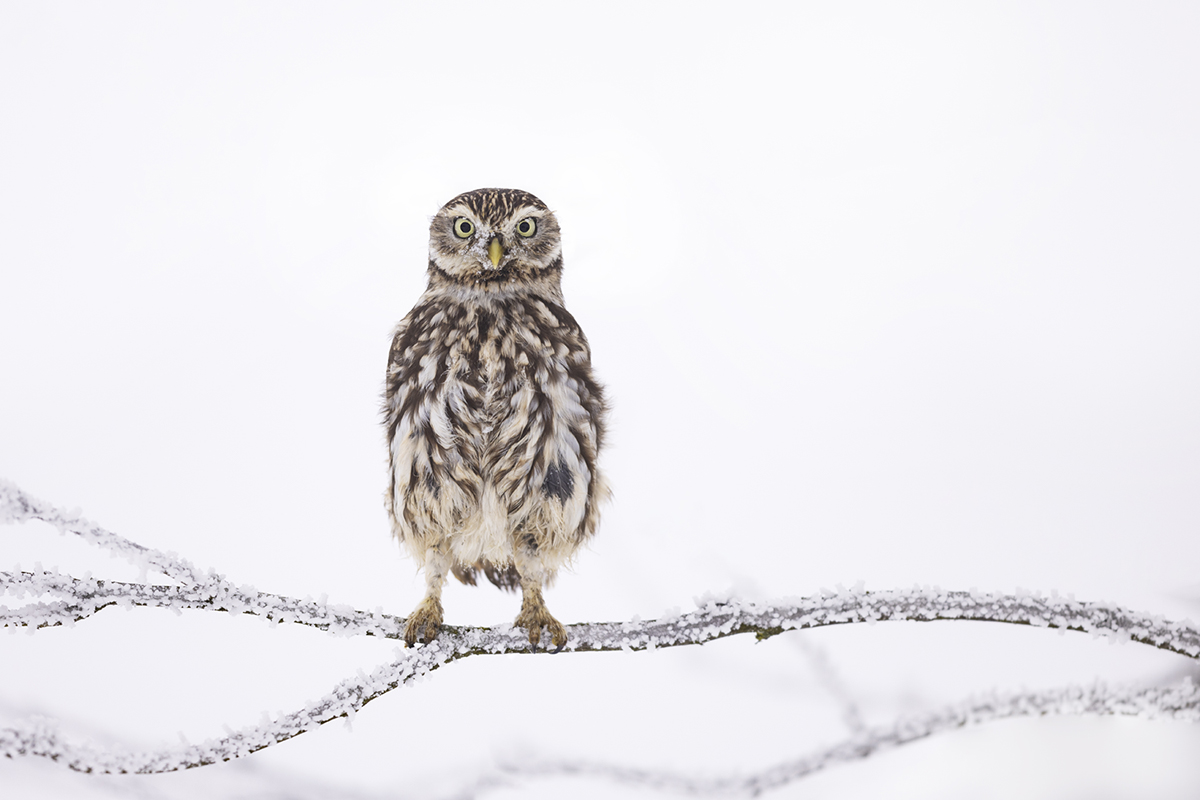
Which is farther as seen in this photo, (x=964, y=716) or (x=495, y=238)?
(x=495, y=238)

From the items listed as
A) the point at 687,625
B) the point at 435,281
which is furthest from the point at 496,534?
the point at 435,281

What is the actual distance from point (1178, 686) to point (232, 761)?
1324 millimetres

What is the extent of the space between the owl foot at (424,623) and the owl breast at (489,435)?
118 millimetres

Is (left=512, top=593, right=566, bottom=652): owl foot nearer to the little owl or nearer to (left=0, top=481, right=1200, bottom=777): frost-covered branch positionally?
the little owl

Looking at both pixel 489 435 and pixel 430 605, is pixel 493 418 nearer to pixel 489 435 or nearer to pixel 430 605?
pixel 489 435

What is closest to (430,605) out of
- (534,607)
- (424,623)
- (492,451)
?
(424,623)

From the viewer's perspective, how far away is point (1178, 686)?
3.54ft

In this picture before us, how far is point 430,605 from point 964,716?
0.83 metres

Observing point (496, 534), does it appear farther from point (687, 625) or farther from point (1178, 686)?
point (1178, 686)

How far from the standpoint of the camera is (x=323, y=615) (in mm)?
1215

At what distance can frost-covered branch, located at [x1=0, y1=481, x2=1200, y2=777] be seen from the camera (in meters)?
1.10

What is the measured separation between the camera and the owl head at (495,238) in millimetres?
1505

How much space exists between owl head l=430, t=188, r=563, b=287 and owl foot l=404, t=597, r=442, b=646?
58 cm

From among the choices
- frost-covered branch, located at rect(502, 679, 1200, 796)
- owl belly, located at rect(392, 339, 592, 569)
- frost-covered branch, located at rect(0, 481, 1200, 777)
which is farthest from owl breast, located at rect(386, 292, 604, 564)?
frost-covered branch, located at rect(502, 679, 1200, 796)
